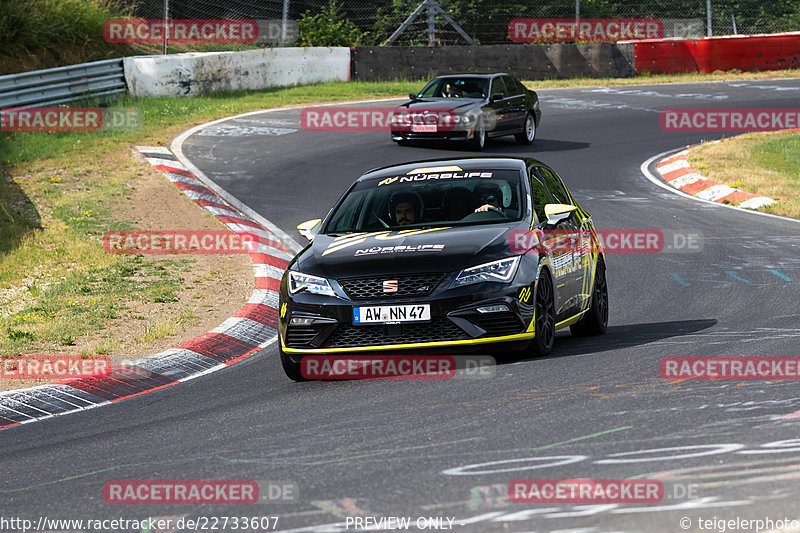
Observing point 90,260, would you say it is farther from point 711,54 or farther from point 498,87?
point 711,54

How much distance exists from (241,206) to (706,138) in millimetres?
11251

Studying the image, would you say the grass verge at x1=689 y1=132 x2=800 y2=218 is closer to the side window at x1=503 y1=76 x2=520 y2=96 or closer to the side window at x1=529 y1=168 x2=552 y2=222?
the side window at x1=503 y1=76 x2=520 y2=96

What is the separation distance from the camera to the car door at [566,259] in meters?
8.57

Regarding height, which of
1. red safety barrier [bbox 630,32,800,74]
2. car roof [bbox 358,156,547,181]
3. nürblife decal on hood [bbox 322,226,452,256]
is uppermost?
red safety barrier [bbox 630,32,800,74]

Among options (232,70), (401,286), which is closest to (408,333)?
(401,286)

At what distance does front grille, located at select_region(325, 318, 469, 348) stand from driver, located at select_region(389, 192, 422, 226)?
4.50 ft

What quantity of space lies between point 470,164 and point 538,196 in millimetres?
655

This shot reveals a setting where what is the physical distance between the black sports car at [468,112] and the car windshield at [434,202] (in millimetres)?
12555

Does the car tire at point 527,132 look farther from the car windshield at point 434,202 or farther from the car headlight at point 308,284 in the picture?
the car headlight at point 308,284

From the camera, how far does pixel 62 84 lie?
23.5 meters

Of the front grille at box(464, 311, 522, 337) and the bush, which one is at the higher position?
the bush

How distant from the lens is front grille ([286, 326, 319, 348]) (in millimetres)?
7797

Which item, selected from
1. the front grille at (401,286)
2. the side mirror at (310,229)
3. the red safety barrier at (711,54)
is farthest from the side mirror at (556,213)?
the red safety barrier at (711,54)

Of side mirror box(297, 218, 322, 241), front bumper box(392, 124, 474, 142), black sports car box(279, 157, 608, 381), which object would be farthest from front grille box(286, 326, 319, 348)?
front bumper box(392, 124, 474, 142)
